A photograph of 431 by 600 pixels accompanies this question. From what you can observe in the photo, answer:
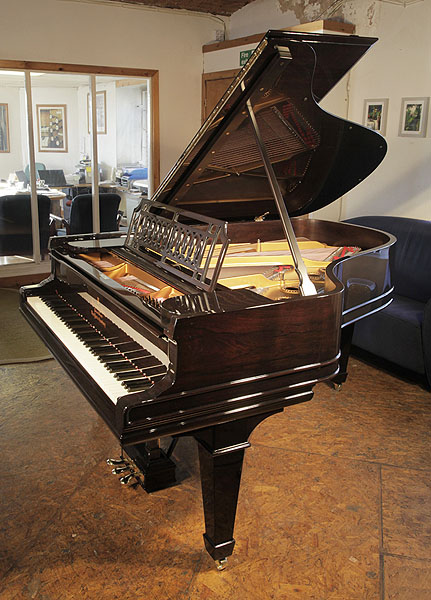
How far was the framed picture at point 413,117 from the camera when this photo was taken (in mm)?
4473

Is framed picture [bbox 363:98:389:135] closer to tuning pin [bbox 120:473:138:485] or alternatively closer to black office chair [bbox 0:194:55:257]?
black office chair [bbox 0:194:55:257]

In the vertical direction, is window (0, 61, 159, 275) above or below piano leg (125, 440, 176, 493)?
above

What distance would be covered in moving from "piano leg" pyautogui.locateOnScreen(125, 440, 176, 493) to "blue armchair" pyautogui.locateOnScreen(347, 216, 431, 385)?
1.60 metres

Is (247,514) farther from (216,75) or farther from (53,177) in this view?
(216,75)

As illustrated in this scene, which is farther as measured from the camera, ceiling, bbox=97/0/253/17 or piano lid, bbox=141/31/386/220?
ceiling, bbox=97/0/253/17

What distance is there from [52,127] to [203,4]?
2.02 meters

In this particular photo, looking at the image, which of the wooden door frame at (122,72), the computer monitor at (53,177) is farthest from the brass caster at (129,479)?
the wooden door frame at (122,72)

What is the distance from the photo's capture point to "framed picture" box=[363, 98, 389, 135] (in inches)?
189

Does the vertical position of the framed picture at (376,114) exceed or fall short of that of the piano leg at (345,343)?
it exceeds it

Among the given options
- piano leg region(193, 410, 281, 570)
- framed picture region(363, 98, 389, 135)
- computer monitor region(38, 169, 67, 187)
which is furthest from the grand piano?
computer monitor region(38, 169, 67, 187)

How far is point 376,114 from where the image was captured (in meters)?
4.88

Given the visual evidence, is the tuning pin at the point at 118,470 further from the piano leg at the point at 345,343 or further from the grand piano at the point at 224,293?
the piano leg at the point at 345,343

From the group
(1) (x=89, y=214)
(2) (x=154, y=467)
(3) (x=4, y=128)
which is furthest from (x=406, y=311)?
(3) (x=4, y=128)

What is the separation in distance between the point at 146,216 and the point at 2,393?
5.25 feet
